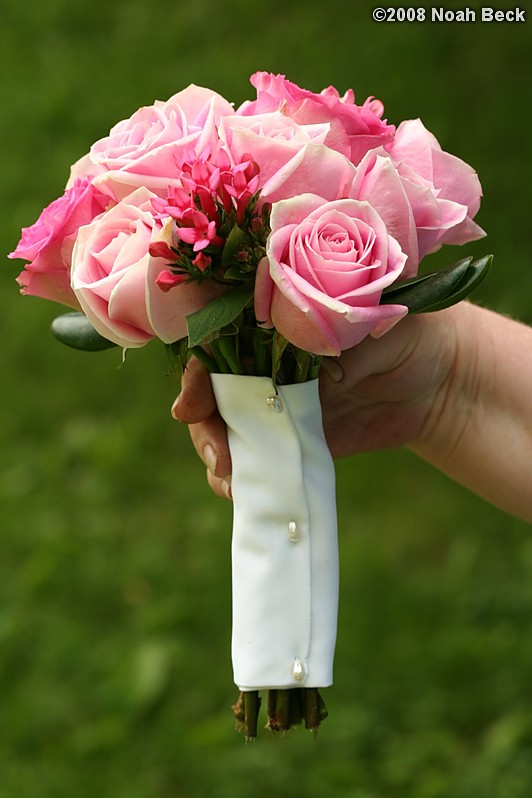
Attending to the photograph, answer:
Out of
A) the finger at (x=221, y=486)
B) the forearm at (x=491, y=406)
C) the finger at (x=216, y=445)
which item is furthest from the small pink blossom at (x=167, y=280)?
the forearm at (x=491, y=406)

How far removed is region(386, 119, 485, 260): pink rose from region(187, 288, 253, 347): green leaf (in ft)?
0.77

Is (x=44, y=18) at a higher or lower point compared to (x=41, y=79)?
higher

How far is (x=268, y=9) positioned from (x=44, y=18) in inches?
35.9

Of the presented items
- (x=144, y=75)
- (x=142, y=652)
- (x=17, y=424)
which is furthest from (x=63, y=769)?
(x=144, y=75)

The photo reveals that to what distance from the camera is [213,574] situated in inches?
116

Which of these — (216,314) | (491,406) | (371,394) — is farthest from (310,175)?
(491,406)

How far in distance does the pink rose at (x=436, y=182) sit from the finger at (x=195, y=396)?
0.32m

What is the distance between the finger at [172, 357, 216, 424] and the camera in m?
1.51

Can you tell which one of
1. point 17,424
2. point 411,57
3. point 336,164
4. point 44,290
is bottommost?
point 17,424

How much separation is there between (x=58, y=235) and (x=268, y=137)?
10.9 inches

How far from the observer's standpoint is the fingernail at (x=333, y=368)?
1.57 meters

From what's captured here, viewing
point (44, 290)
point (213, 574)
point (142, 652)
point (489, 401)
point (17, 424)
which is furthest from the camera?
point (17, 424)

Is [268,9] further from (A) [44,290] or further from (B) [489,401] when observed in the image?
(A) [44,290]

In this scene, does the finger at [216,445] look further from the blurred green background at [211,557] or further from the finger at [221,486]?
the blurred green background at [211,557]
